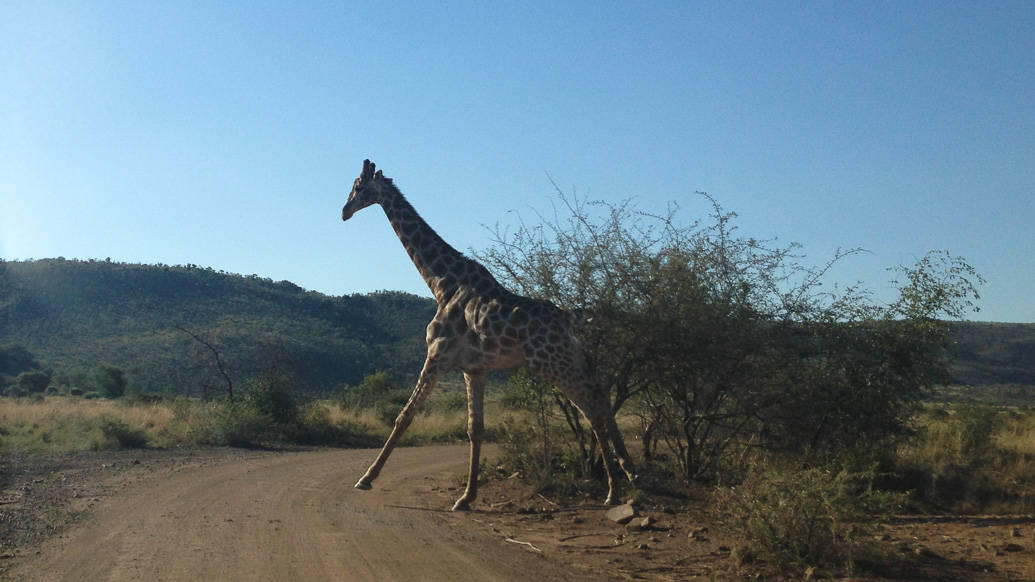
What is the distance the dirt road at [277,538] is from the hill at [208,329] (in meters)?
28.0

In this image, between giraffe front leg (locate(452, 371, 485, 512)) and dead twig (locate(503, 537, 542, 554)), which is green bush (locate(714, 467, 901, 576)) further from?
giraffe front leg (locate(452, 371, 485, 512))

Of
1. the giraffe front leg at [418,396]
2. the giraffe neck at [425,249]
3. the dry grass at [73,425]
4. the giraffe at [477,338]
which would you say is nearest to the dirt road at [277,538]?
the giraffe front leg at [418,396]

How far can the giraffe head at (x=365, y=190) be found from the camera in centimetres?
1227

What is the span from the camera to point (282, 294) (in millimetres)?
63781

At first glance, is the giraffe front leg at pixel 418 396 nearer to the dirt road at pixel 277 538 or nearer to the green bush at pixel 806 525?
the dirt road at pixel 277 538

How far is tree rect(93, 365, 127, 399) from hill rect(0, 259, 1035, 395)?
10.0 ft

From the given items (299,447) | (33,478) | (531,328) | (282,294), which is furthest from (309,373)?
(531,328)

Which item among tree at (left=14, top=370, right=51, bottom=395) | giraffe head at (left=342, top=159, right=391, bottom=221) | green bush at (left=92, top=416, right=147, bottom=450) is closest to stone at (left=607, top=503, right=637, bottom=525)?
giraffe head at (left=342, top=159, right=391, bottom=221)

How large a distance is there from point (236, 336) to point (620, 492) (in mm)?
42812

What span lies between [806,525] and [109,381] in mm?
36432

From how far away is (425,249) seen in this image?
1200 cm

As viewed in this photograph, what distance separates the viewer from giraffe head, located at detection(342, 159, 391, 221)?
40.3ft

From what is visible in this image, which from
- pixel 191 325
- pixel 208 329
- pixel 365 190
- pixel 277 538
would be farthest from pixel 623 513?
pixel 191 325

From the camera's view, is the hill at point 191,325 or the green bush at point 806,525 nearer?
the green bush at point 806,525
